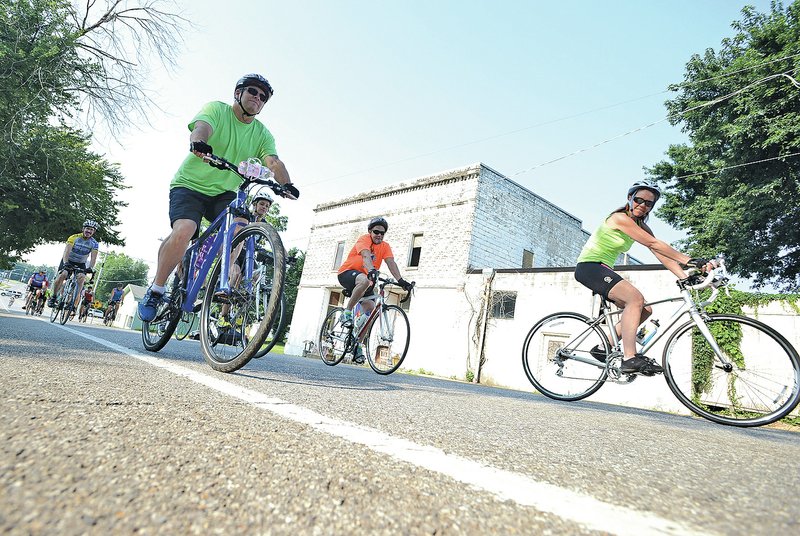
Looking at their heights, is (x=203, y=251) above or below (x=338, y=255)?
below

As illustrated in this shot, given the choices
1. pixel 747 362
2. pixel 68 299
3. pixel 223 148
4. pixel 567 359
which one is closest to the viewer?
pixel 747 362

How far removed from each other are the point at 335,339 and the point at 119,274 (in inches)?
3691

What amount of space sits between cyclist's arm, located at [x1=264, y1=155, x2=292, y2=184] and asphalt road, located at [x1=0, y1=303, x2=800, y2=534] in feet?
7.70

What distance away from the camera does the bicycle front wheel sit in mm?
5887

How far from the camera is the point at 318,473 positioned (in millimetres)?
981

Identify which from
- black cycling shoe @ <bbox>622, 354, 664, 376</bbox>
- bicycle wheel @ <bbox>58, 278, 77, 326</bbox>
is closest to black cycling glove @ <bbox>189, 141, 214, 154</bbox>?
black cycling shoe @ <bbox>622, 354, 664, 376</bbox>

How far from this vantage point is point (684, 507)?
3.31 feet

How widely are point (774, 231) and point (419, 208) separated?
46.2 ft

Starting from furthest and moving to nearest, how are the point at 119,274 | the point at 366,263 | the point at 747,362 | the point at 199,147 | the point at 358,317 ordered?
the point at 119,274, the point at 358,317, the point at 366,263, the point at 747,362, the point at 199,147

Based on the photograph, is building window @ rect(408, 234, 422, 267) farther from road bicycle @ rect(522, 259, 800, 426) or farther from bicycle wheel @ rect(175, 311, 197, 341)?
bicycle wheel @ rect(175, 311, 197, 341)

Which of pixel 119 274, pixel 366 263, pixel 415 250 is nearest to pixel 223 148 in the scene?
pixel 366 263

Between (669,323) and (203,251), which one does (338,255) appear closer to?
(203,251)

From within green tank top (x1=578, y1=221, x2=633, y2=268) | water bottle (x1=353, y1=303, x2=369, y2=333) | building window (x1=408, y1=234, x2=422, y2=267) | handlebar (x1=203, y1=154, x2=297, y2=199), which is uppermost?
building window (x1=408, y1=234, x2=422, y2=267)

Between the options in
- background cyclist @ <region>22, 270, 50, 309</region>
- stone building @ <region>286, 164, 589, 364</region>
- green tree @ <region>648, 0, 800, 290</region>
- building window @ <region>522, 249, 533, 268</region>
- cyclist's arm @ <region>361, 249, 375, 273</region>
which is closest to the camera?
cyclist's arm @ <region>361, 249, 375, 273</region>
